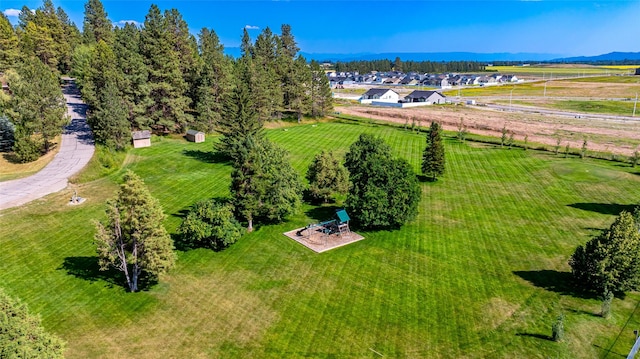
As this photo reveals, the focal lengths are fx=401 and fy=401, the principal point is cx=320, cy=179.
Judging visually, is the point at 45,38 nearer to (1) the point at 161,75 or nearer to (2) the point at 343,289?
(1) the point at 161,75

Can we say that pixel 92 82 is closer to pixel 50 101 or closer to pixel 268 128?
pixel 50 101

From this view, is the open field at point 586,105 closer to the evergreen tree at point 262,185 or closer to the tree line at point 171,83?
the tree line at point 171,83

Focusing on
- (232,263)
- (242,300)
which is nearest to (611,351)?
(242,300)

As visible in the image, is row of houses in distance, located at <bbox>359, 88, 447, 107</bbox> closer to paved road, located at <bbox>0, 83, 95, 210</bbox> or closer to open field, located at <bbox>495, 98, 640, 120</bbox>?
open field, located at <bbox>495, 98, 640, 120</bbox>

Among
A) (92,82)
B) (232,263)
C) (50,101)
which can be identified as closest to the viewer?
(232,263)

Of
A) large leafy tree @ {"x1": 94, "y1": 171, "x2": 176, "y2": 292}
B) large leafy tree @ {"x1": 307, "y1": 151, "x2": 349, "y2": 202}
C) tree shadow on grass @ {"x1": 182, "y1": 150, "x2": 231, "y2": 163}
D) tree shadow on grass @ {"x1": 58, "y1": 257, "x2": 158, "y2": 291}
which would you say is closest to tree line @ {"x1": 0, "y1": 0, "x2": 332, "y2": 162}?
tree shadow on grass @ {"x1": 182, "y1": 150, "x2": 231, "y2": 163}

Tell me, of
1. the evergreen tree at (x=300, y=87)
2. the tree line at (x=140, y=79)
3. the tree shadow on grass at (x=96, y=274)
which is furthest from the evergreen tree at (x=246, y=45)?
the tree shadow on grass at (x=96, y=274)

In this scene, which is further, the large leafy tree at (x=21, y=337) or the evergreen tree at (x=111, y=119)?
the evergreen tree at (x=111, y=119)

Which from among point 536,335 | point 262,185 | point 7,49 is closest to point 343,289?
point 536,335

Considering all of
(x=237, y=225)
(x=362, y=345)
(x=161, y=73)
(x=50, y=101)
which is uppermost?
(x=161, y=73)
